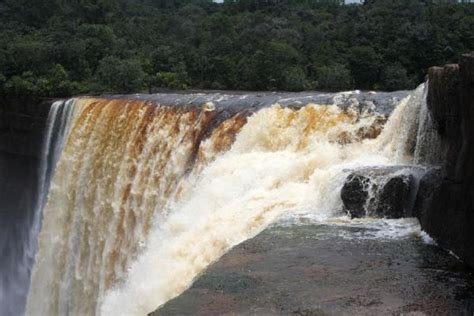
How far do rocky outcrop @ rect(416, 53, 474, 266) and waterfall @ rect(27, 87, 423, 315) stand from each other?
1.00m

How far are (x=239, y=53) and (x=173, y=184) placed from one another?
51.6 ft

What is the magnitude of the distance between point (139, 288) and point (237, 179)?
1990 mm

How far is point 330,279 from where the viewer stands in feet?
14.0

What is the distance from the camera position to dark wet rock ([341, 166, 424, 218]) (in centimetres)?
557

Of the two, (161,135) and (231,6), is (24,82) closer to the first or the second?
(161,135)

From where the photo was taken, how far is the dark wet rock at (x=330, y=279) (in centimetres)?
378

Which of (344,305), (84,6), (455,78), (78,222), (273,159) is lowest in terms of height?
(78,222)

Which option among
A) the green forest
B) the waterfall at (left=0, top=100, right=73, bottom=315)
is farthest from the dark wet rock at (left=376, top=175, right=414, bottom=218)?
the green forest

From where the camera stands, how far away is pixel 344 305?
3.81 meters

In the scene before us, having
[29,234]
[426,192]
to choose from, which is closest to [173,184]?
[426,192]

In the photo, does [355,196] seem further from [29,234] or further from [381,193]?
[29,234]

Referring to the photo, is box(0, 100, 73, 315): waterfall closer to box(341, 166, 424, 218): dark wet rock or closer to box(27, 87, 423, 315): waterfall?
box(27, 87, 423, 315): waterfall

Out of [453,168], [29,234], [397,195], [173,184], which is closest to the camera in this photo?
[453,168]

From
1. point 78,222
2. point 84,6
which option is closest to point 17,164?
point 78,222
